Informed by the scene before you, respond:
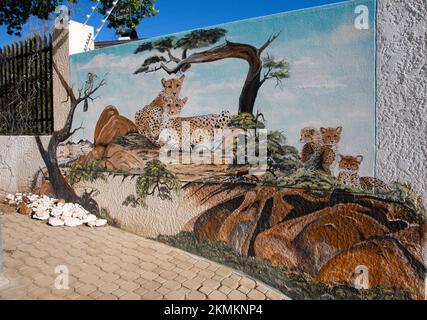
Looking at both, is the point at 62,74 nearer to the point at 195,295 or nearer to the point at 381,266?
the point at 195,295

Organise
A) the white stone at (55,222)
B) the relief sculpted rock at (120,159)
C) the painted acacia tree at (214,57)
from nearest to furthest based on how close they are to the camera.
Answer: the painted acacia tree at (214,57)
the relief sculpted rock at (120,159)
the white stone at (55,222)

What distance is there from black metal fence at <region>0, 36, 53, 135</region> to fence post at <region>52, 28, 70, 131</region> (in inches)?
9.6

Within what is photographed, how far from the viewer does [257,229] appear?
3.53 meters

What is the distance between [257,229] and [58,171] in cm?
412

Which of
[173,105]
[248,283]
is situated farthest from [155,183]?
[248,283]

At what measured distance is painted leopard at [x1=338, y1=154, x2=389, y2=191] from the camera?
2.86m

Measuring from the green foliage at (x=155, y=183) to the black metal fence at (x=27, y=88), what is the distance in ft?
8.73

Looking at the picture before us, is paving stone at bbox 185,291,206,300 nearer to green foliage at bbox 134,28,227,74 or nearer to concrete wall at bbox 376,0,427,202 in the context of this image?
concrete wall at bbox 376,0,427,202

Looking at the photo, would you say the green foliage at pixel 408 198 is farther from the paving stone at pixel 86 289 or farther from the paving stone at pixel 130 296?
the paving stone at pixel 86 289

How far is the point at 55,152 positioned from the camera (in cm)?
571

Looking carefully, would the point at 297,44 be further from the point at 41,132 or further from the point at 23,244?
the point at 41,132

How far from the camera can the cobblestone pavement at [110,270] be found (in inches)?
123

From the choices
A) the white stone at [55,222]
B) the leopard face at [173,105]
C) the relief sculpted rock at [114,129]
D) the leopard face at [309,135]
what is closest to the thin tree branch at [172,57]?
the leopard face at [173,105]

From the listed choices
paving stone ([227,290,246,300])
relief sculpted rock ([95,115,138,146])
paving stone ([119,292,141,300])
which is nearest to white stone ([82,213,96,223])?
relief sculpted rock ([95,115,138,146])
